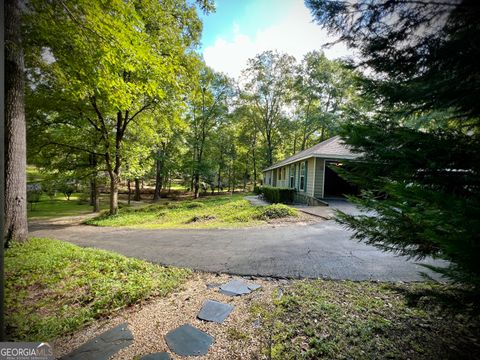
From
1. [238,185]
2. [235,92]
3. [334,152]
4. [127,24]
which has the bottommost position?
[238,185]

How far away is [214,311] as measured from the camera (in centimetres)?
267

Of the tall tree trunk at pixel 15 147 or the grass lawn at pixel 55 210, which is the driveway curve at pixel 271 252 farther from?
the grass lawn at pixel 55 210

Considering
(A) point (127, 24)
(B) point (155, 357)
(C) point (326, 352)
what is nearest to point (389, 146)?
(C) point (326, 352)

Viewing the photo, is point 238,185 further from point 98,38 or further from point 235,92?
A: point 98,38

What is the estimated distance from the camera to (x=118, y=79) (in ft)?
15.4

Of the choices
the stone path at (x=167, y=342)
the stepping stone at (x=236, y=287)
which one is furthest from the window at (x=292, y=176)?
the stone path at (x=167, y=342)

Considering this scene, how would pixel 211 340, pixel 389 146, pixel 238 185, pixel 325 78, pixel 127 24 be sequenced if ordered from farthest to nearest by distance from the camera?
pixel 238 185, pixel 325 78, pixel 127 24, pixel 211 340, pixel 389 146

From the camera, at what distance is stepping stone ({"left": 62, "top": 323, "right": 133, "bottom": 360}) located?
2.02 meters

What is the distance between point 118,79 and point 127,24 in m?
1.32

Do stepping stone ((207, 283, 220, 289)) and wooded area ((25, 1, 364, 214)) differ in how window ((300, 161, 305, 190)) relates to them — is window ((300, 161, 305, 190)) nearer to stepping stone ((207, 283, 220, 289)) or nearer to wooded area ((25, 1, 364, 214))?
wooded area ((25, 1, 364, 214))

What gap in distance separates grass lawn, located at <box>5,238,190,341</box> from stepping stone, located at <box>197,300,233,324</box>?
2.74 feet

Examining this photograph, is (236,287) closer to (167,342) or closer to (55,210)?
(167,342)

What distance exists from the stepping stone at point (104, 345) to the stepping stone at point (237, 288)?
1339mm

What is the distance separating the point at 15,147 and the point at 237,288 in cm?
551
